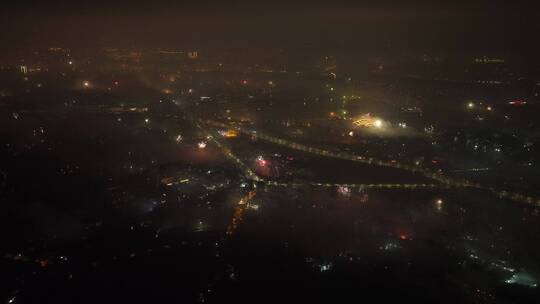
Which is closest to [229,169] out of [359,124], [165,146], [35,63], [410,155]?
[165,146]

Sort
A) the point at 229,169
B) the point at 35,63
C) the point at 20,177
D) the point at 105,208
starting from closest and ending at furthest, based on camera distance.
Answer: the point at 105,208 → the point at 20,177 → the point at 229,169 → the point at 35,63

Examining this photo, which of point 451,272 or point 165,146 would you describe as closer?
point 451,272

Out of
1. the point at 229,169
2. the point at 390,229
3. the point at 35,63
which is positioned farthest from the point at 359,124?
the point at 35,63

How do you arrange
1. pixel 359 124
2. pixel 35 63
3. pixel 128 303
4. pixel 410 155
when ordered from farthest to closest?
pixel 35 63 → pixel 359 124 → pixel 410 155 → pixel 128 303

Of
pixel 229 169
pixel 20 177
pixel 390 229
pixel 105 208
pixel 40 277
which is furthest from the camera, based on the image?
pixel 229 169

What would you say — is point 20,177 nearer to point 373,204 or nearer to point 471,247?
point 373,204

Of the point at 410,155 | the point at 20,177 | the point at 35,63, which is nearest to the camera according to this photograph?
the point at 20,177

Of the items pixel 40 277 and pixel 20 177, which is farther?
pixel 20 177

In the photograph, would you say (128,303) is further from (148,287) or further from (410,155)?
(410,155)
